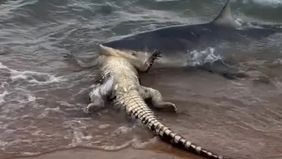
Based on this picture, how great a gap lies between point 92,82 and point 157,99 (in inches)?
42.4

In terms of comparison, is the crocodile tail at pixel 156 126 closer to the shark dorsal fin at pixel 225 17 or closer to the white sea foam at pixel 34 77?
the white sea foam at pixel 34 77

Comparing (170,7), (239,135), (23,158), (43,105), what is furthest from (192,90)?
(170,7)

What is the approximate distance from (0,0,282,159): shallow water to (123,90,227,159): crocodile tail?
82mm

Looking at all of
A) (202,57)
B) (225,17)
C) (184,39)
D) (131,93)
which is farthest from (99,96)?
(225,17)

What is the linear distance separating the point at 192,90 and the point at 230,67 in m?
1.30

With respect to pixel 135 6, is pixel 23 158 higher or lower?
lower

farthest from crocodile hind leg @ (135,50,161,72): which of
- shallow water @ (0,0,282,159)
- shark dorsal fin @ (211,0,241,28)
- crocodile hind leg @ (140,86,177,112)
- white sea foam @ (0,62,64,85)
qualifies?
shark dorsal fin @ (211,0,241,28)

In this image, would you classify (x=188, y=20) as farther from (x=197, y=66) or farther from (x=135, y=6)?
(x=197, y=66)

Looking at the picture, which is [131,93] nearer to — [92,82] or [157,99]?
[157,99]

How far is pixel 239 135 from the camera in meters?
5.13

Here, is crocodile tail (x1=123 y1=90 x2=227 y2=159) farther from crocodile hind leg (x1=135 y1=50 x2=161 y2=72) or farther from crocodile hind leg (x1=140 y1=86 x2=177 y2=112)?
crocodile hind leg (x1=135 y1=50 x2=161 y2=72)

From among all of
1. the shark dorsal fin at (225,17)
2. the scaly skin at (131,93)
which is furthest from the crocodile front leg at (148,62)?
the shark dorsal fin at (225,17)

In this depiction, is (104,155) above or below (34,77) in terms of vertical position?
below

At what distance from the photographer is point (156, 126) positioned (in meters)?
4.98
